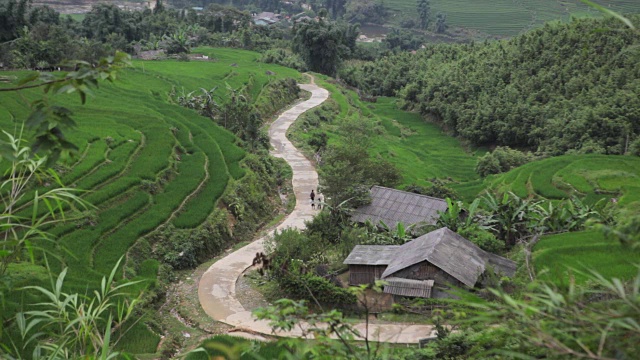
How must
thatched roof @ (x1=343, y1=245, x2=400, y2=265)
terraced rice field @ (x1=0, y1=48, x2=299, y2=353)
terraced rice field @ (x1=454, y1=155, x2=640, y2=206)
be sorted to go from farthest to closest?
terraced rice field @ (x1=454, y1=155, x2=640, y2=206) < thatched roof @ (x1=343, y1=245, x2=400, y2=265) < terraced rice field @ (x1=0, y1=48, x2=299, y2=353)

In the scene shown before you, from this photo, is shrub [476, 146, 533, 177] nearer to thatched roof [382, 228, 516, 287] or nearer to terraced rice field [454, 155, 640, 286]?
terraced rice field [454, 155, 640, 286]

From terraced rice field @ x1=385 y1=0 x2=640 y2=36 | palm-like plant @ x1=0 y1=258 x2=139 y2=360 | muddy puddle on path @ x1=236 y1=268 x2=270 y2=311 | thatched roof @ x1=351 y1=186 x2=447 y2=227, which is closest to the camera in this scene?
palm-like plant @ x1=0 y1=258 x2=139 y2=360

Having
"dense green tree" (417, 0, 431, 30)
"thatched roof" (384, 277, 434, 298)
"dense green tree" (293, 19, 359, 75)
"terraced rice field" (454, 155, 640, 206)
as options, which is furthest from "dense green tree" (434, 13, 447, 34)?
"thatched roof" (384, 277, 434, 298)

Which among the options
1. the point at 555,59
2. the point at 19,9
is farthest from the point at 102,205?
the point at 555,59

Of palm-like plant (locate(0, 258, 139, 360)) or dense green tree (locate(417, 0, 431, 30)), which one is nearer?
palm-like plant (locate(0, 258, 139, 360))

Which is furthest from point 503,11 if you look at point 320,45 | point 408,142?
point 408,142

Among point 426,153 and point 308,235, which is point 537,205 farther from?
point 426,153

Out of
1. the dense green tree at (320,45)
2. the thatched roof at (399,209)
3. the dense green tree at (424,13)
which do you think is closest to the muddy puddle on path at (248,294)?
the thatched roof at (399,209)
